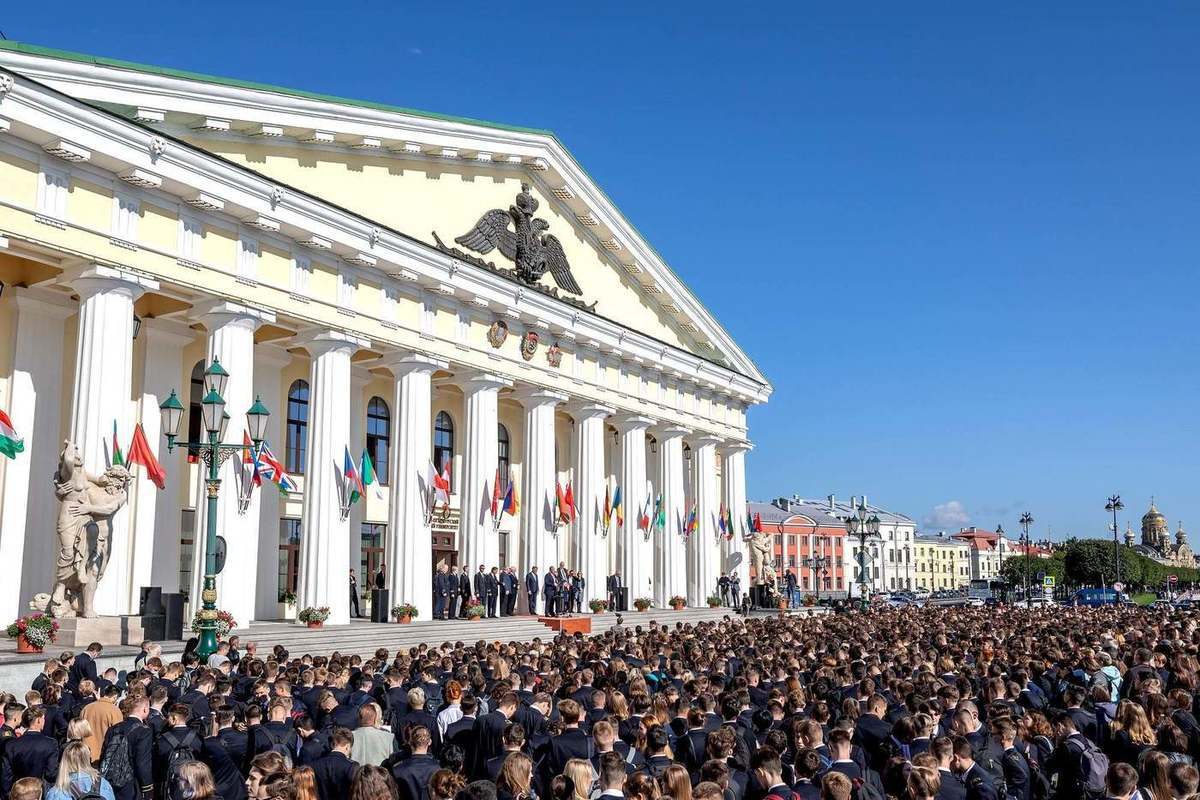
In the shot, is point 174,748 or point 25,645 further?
point 25,645

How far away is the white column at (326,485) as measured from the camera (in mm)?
26188

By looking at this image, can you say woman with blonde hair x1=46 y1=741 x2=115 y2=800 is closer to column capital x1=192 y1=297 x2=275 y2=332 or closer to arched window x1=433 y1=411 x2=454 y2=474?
column capital x1=192 y1=297 x2=275 y2=332

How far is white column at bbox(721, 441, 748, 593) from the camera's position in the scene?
46844 mm

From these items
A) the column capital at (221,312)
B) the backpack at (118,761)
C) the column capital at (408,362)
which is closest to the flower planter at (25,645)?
the column capital at (221,312)

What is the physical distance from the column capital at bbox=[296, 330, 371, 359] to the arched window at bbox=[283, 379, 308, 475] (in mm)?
3465

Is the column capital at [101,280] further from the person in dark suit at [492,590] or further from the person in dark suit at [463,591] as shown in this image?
the person in dark suit at [492,590]

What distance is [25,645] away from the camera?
17.6 meters

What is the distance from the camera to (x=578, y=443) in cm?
3809

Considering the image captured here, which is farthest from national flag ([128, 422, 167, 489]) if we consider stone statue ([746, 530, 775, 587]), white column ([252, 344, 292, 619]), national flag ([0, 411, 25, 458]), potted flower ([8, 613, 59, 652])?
stone statue ([746, 530, 775, 587])

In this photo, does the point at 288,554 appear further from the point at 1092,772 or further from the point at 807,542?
the point at 807,542

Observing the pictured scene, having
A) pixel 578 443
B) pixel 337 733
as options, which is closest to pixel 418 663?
pixel 337 733

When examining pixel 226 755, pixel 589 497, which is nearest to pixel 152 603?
pixel 226 755

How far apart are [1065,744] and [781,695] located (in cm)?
295

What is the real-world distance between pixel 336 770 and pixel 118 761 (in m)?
2.32
